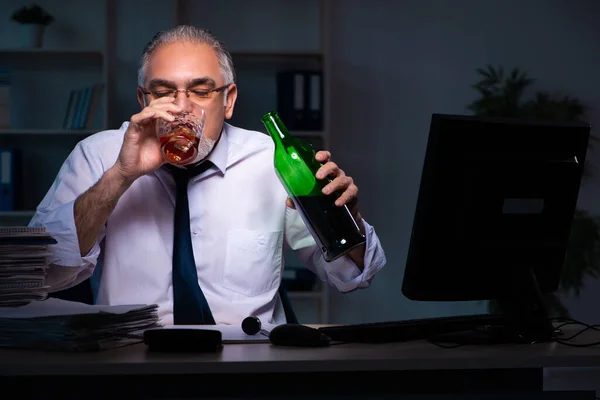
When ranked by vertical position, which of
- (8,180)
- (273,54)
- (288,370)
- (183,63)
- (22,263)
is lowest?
(288,370)

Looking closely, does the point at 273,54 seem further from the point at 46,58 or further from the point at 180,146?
the point at 180,146

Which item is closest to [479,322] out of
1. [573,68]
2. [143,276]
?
[143,276]

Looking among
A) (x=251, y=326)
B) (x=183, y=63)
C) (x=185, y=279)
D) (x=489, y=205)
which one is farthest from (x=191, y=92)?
(x=489, y=205)

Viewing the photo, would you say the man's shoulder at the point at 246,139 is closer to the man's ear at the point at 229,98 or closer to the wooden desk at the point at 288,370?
the man's ear at the point at 229,98

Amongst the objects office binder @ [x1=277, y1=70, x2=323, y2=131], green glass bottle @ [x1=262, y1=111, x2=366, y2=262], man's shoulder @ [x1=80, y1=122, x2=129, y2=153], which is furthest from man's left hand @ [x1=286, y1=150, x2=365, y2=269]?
office binder @ [x1=277, y1=70, x2=323, y2=131]

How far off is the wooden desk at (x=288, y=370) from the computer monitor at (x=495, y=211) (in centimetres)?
16

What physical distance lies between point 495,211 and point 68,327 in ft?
2.47

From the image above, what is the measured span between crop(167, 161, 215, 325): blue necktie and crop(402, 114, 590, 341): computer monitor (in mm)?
603

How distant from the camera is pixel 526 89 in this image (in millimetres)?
4590

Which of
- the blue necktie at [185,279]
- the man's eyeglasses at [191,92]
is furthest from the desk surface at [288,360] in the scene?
the man's eyeglasses at [191,92]

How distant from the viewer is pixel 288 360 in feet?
3.83

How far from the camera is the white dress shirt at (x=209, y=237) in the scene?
6.56 feet

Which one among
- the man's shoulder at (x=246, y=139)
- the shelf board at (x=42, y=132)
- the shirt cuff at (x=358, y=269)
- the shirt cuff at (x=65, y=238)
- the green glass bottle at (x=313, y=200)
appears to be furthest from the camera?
the shelf board at (x=42, y=132)

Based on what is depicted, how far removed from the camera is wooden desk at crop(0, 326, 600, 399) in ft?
3.75
